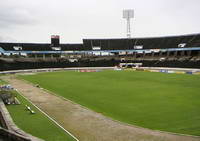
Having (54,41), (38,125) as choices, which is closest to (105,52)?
(54,41)

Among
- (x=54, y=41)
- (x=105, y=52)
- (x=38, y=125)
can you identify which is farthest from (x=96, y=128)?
(x=54, y=41)

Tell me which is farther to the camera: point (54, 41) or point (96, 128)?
point (54, 41)

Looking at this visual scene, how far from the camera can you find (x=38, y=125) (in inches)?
532

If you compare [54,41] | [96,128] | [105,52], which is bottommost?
[96,128]

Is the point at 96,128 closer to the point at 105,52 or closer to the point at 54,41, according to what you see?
the point at 105,52

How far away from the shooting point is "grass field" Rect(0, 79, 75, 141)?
1159 centimetres

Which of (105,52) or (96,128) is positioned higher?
(105,52)

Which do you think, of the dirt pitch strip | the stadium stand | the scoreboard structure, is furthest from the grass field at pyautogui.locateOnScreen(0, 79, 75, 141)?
the scoreboard structure

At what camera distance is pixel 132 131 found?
12.4m

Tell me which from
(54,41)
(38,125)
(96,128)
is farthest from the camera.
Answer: (54,41)

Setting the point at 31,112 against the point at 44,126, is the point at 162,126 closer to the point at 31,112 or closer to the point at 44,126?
the point at 44,126

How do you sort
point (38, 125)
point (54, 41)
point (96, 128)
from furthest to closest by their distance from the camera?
1. point (54, 41)
2. point (38, 125)
3. point (96, 128)

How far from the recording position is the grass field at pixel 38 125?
38.0 ft

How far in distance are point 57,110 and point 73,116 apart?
97.4 inches
